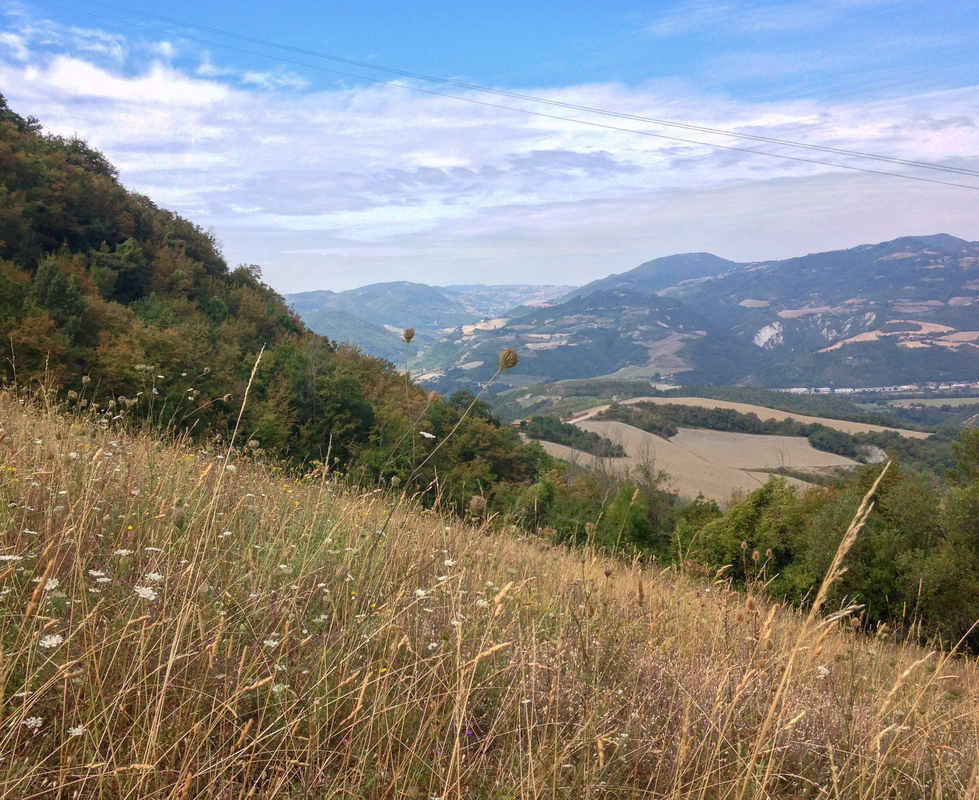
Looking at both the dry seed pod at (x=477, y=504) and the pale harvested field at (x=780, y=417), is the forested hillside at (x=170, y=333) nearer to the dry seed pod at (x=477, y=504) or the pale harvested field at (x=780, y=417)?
the dry seed pod at (x=477, y=504)

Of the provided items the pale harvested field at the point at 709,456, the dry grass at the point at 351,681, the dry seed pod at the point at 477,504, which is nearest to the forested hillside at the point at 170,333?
the dry seed pod at the point at 477,504

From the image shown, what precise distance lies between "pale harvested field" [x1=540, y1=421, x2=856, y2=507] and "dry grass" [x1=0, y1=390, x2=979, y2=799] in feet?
201

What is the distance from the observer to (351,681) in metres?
2.04

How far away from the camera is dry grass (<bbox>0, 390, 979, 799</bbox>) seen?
63.6 inches

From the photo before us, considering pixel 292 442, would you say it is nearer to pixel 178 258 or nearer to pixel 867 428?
pixel 178 258

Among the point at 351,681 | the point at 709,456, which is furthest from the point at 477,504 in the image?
the point at 709,456

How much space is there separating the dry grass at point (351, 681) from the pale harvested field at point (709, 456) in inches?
2416

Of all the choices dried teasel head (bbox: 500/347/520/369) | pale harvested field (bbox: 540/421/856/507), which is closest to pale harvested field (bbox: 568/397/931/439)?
pale harvested field (bbox: 540/421/856/507)

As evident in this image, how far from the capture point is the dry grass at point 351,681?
1616 mm

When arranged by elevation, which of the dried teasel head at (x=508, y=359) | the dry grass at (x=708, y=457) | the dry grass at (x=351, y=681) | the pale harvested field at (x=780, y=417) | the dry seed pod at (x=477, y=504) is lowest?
the dry grass at (x=708, y=457)

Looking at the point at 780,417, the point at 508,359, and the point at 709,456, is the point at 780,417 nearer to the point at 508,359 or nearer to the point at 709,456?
the point at 709,456

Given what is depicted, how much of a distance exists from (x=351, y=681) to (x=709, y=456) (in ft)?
310

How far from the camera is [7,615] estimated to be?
1.71 metres

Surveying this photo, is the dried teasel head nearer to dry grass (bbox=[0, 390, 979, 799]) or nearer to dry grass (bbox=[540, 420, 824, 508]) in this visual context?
dry grass (bbox=[0, 390, 979, 799])
